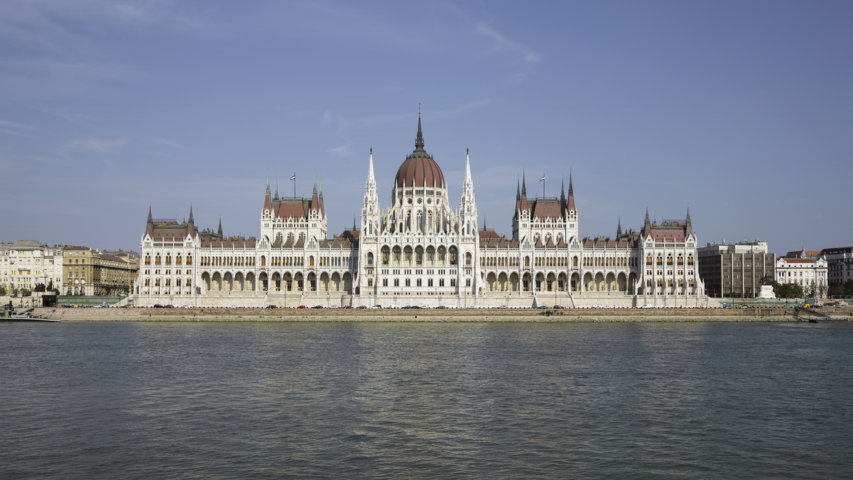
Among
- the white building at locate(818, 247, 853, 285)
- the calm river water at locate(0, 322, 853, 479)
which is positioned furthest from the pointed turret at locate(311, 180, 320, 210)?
the white building at locate(818, 247, 853, 285)

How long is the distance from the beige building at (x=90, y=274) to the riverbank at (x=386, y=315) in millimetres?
49440

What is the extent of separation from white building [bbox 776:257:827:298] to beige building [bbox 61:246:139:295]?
5216 inches

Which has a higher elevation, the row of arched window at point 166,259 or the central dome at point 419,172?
the central dome at point 419,172

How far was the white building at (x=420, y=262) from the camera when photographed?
121 m

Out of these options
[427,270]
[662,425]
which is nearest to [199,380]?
A: [662,425]

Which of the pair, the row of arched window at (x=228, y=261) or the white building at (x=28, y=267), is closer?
the row of arched window at (x=228, y=261)

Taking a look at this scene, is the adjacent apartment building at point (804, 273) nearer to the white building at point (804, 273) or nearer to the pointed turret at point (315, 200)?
the white building at point (804, 273)

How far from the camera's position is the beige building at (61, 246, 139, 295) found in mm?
156125

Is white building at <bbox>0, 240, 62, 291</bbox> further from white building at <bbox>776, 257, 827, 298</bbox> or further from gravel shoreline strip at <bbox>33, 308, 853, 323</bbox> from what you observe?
white building at <bbox>776, 257, 827, 298</bbox>

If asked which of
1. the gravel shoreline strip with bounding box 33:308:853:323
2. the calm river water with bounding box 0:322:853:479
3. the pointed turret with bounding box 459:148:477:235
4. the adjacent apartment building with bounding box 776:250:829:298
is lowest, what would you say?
the calm river water with bounding box 0:322:853:479

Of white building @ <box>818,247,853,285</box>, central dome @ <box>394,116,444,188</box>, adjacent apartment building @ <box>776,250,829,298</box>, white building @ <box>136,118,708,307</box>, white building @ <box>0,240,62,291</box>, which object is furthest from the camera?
white building @ <box>818,247,853,285</box>

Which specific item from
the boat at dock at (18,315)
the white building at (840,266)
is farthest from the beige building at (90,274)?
the white building at (840,266)

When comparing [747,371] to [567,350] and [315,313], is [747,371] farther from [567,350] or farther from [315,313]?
[315,313]

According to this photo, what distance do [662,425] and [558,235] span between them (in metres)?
105
